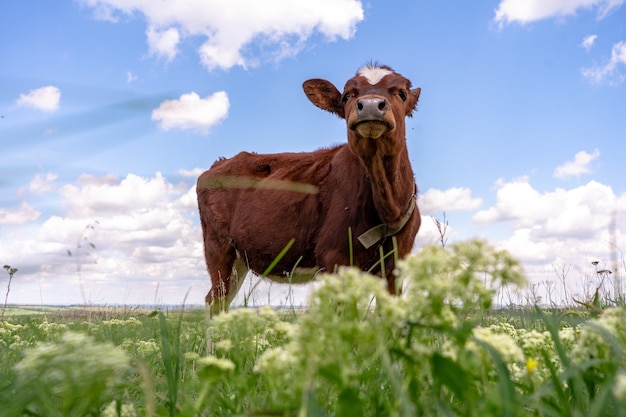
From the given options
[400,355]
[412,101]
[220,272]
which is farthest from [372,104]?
[400,355]

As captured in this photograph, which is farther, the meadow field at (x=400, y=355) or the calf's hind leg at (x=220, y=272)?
the calf's hind leg at (x=220, y=272)

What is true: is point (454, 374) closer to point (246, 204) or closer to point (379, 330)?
point (379, 330)

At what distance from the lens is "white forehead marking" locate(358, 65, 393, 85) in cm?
662

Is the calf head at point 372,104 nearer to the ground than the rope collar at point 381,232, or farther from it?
farther from it

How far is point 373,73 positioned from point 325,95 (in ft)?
2.44

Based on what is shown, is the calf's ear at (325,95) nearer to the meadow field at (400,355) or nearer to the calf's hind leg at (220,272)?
the calf's hind leg at (220,272)

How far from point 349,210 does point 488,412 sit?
18.1 ft

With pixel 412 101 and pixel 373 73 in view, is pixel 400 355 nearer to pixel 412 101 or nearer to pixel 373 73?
pixel 373 73

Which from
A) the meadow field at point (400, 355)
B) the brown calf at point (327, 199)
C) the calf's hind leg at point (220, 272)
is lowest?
the meadow field at point (400, 355)

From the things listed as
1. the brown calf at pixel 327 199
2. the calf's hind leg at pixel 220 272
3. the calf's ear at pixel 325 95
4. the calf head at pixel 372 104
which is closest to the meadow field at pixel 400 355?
the brown calf at pixel 327 199

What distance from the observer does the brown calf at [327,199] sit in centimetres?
631

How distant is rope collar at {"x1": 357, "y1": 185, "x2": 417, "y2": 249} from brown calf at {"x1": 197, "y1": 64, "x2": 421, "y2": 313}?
0.03 ft

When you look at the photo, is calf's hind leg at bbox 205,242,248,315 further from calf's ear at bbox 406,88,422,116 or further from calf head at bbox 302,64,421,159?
calf's ear at bbox 406,88,422,116

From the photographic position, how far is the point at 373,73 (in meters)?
6.78
